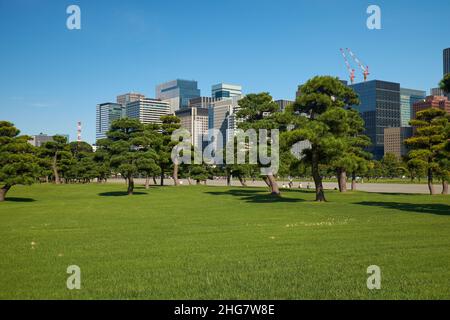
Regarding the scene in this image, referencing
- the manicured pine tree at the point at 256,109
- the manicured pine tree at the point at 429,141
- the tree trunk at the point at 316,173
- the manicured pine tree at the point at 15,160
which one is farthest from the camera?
the manicured pine tree at the point at 256,109

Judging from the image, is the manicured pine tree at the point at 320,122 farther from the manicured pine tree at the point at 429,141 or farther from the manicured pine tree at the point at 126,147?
Result: the manicured pine tree at the point at 126,147

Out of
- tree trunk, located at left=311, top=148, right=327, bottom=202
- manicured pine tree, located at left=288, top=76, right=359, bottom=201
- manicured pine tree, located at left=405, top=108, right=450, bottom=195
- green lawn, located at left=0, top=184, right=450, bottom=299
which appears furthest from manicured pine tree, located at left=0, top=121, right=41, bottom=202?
manicured pine tree, located at left=405, top=108, right=450, bottom=195

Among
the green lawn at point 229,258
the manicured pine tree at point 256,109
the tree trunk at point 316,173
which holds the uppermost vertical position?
the manicured pine tree at point 256,109

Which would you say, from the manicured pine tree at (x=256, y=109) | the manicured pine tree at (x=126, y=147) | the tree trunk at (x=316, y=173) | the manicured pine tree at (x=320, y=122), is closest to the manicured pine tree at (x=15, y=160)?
the manicured pine tree at (x=126, y=147)

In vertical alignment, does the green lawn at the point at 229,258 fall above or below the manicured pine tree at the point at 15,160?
below

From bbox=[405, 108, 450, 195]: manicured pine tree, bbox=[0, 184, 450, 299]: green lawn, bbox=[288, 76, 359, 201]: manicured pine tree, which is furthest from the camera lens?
bbox=[405, 108, 450, 195]: manicured pine tree

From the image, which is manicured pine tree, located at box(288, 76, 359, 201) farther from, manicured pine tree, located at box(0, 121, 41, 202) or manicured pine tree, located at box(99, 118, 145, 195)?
manicured pine tree, located at box(0, 121, 41, 202)

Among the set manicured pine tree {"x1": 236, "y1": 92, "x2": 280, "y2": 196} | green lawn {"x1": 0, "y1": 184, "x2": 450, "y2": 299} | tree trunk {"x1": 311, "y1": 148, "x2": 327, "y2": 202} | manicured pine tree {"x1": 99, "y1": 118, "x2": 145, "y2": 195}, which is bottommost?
green lawn {"x1": 0, "y1": 184, "x2": 450, "y2": 299}

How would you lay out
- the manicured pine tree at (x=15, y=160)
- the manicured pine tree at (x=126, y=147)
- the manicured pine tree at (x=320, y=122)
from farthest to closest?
the manicured pine tree at (x=126, y=147) < the manicured pine tree at (x=15, y=160) < the manicured pine tree at (x=320, y=122)

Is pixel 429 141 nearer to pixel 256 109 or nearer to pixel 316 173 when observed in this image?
pixel 316 173

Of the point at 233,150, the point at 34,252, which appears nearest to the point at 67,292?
the point at 34,252

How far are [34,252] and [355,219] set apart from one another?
550 inches

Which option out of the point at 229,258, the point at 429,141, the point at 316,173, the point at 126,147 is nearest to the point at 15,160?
the point at 126,147
